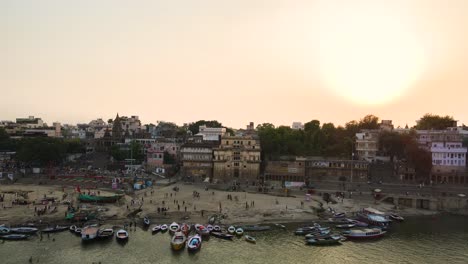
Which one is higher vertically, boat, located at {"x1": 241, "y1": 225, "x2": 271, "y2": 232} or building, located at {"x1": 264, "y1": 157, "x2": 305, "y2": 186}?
building, located at {"x1": 264, "y1": 157, "x2": 305, "y2": 186}

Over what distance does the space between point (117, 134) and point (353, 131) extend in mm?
64062

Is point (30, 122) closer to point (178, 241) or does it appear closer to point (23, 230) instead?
point (23, 230)

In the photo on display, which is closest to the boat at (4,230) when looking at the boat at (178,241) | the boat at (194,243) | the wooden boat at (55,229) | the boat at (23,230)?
the boat at (23,230)

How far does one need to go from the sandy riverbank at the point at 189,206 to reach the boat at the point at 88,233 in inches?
252

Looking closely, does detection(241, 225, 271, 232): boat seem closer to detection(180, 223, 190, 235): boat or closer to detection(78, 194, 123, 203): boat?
detection(180, 223, 190, 235): boat

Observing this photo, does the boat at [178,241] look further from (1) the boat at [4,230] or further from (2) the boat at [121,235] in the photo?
(1) the boat at [4,230]

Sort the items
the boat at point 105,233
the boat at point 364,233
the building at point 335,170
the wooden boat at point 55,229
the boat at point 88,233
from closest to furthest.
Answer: the boat at point 88,233
the boat at point 105,233
the wooden boat at point 55,229
the boat at point 364,233
the building at point 335,170

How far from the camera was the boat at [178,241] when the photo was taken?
47.2 meters

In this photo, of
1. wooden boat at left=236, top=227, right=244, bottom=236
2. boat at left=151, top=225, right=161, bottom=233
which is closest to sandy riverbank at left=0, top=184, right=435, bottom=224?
boat at left=151, top=225, right=161, bottom=233

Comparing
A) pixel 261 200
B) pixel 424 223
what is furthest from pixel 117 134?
pixel 424 223

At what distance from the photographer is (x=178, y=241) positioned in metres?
48.0

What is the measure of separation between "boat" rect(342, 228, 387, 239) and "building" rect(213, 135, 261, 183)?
114 feet

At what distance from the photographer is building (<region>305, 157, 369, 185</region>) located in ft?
278

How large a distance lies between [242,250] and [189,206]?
18.8 m
